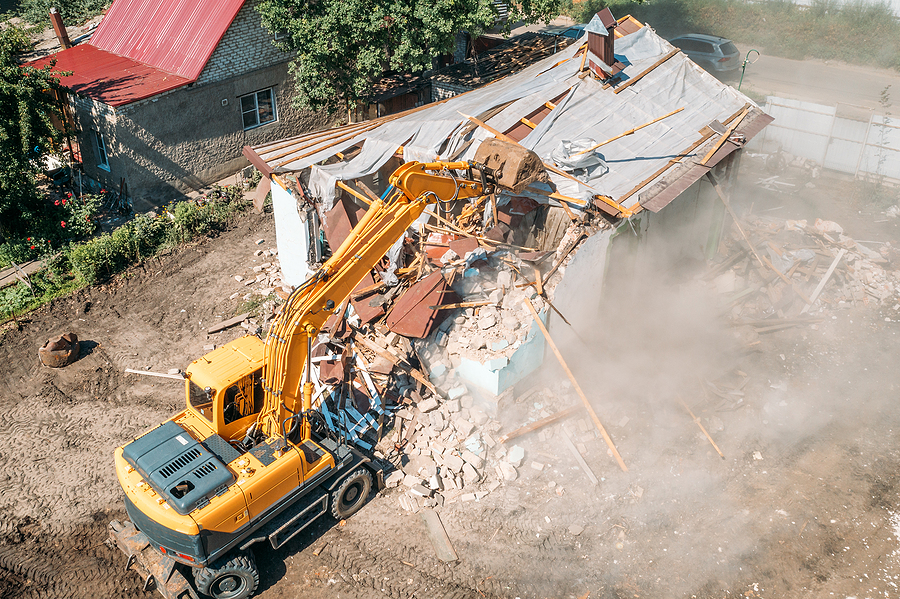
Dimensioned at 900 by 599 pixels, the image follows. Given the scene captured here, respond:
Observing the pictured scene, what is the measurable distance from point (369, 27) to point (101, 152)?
9.48 m

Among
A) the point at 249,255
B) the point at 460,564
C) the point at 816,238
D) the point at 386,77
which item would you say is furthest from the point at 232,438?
the point at 386,77

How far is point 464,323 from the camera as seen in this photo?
41.7 ft

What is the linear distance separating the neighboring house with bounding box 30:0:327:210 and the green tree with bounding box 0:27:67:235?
186cm

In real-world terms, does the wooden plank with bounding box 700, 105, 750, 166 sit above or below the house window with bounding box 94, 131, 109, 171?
above

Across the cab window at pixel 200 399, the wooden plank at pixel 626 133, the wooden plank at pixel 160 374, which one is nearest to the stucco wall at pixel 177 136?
the wooden plank at pixel 160 374

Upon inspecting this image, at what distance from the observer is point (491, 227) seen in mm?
13898

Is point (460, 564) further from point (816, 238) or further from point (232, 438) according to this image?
point (816, 238)

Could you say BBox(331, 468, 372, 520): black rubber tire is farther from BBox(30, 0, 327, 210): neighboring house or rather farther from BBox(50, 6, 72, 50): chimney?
BBox(50, 6, 72, 50): chimney

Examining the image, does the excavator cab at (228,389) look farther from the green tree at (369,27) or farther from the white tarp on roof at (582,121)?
the green tree at (369,27)

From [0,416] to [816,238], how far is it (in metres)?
19.6

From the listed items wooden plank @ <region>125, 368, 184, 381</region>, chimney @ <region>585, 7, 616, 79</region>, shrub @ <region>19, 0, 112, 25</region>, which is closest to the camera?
wooden plank @ <region>125, 368, 184, 381</region>

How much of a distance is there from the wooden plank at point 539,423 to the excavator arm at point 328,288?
3711mm

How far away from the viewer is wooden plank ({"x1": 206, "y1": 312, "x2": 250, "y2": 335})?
15367 mm

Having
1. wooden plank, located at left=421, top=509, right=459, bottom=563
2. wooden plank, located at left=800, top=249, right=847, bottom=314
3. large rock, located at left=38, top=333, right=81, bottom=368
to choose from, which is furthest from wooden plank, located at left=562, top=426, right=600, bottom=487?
large rock, located at left=38, top=333, right=81, bottom=368
